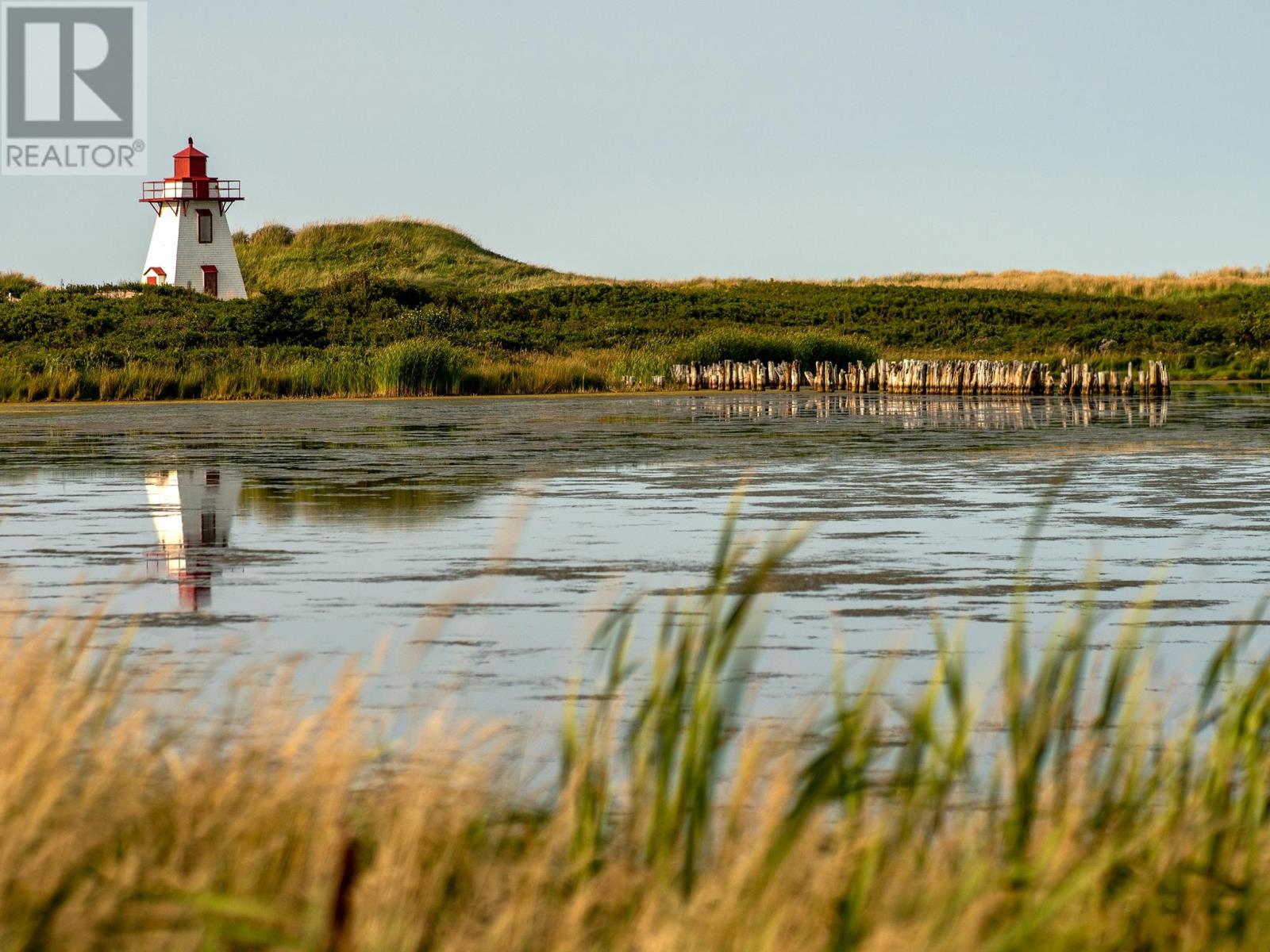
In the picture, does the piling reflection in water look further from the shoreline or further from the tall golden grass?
the tall golden grass

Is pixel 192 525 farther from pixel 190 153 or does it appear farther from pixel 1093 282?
pixel 1093 282

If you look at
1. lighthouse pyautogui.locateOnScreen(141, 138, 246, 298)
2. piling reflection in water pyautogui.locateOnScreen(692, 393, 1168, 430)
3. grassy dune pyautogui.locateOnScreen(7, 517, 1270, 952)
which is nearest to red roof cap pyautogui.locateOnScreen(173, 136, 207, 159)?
lighthouse pyautogui.locateOnScreen(141, 138, 246, 298)

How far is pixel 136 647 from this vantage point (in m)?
7.69

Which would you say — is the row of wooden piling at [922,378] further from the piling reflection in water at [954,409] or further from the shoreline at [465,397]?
the piling reflection in water at [954,409]

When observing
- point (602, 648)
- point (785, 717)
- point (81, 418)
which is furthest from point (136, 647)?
point (81, 418)

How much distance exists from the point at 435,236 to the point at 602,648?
104889 millimetres

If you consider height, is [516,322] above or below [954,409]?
above

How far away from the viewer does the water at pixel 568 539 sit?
25.3 ft

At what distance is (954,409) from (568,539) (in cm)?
2372

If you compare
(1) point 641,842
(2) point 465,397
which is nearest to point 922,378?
(2) point 465,397

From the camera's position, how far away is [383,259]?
344 feet

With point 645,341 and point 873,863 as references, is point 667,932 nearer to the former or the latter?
point 873,863

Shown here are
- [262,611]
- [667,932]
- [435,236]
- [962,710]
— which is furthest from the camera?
[435,236]

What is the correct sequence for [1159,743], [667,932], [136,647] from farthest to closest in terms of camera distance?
[136,647], [1159,743], [667,932]
